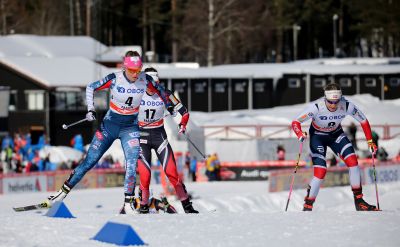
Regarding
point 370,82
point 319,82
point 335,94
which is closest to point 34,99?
point 319,82

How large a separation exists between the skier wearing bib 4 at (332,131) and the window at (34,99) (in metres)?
30.4

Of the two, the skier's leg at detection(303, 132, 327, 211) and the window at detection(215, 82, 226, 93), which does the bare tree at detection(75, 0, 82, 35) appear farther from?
the skier's leg at detection(303, 132, 327, 211)

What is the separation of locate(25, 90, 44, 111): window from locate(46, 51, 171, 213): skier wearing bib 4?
3136cm

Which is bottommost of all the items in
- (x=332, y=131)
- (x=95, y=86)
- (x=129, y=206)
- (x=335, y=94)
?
(x=129, y=206)

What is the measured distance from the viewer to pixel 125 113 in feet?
42.9

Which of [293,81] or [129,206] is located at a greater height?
[293,81]

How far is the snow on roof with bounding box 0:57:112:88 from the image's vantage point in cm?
4456

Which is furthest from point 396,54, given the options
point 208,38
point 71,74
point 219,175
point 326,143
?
point 326,143

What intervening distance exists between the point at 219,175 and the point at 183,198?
17225 millimetres

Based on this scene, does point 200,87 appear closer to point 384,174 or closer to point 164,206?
point 384,174

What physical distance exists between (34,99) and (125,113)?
31963mm

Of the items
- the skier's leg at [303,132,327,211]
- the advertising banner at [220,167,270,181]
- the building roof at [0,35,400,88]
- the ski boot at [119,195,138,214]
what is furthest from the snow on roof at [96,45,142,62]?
the ski boot at [119,195,138,214]

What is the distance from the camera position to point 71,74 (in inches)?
1807

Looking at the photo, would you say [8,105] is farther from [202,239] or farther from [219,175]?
[202,239]
